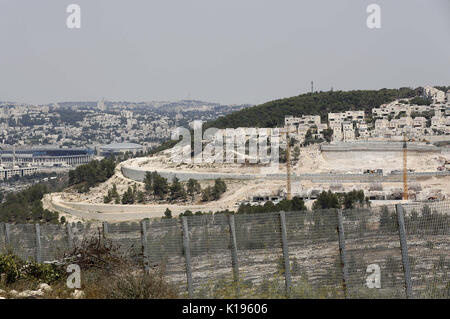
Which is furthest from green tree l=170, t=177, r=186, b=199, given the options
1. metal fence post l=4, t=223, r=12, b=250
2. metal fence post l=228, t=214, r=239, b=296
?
metal fence post l=228, t=214, r=239, b=296

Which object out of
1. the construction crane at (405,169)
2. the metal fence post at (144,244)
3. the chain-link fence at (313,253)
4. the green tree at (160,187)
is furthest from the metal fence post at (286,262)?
the green tree at (160,187)

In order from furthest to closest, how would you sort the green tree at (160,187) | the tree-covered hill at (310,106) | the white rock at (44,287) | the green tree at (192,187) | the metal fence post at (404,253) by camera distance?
1. the tree-covered hill at (310,106)
2. the green tree at (160,187)
3. the green tree at (192,187)
4. the white rock at (44,287)
5. the metal fence post at (404,253)

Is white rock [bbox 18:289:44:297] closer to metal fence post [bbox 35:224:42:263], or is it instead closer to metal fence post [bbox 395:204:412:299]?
metal fence post [bbox 35:224:42:263]

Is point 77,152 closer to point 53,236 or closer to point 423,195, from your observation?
point 423,195

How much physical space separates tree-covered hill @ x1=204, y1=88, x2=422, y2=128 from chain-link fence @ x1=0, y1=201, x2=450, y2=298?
166 ft

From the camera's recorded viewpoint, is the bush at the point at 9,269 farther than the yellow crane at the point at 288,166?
No

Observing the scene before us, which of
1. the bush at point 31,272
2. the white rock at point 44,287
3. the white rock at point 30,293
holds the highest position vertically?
the bush at point 31,272

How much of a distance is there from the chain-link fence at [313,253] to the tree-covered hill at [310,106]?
Result: 50.7 m

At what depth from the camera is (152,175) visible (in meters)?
43.3

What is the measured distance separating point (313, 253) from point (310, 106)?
5694cm

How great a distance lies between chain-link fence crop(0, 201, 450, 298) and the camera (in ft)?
22.2

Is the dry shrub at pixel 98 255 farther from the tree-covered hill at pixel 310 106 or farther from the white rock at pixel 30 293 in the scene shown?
the tree-covered hill at pixel 310 106

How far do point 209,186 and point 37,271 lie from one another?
33.4 m

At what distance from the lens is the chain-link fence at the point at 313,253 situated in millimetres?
6762
